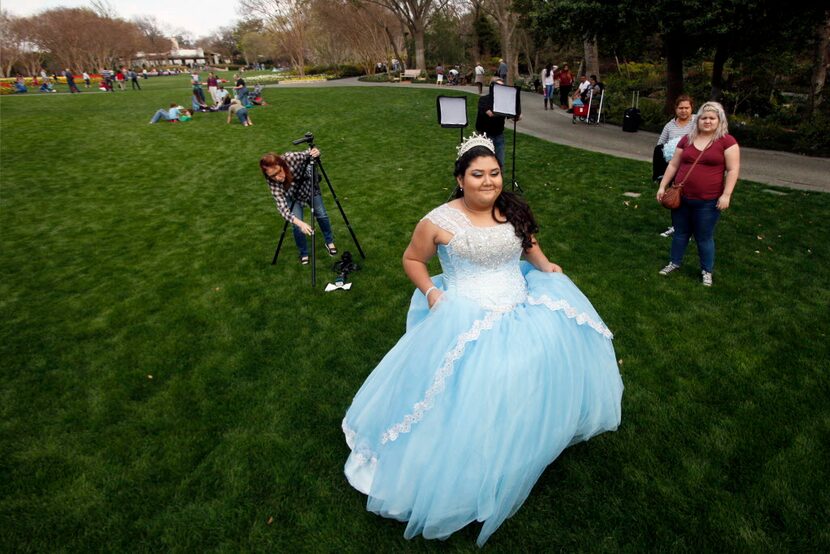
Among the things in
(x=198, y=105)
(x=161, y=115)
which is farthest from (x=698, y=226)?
(x=198, y=105)

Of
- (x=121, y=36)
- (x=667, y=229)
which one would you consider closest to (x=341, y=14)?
(x=121, y=36)

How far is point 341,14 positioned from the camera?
4850 cm

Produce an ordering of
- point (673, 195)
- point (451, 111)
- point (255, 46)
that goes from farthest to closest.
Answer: point (255, 46), point (451, 111), point (673, 195)

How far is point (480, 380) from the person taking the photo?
8.34 ft

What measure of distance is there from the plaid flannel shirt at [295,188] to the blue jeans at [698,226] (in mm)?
4812

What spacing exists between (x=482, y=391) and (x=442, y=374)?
248 mm

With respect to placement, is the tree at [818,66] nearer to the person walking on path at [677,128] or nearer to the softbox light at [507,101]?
the person walking on path at [677,128]

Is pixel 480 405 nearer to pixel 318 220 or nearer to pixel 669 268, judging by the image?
pixel 669 268

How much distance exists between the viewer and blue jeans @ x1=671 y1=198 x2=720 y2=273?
5250 mm

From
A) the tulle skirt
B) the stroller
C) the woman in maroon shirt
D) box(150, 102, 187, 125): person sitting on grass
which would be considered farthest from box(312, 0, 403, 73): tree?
the tulle skirt

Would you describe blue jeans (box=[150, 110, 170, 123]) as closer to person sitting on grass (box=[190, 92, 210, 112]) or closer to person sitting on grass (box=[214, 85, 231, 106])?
person sitting on grass (box=[190, 92, 210, 112])

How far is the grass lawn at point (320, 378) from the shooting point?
2.99 meters

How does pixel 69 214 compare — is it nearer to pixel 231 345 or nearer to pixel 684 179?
pixel 231 345

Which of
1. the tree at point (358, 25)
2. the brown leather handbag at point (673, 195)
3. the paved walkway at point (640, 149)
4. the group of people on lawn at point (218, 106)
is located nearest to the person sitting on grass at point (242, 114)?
the group of people on lawn at point (218, 106)
